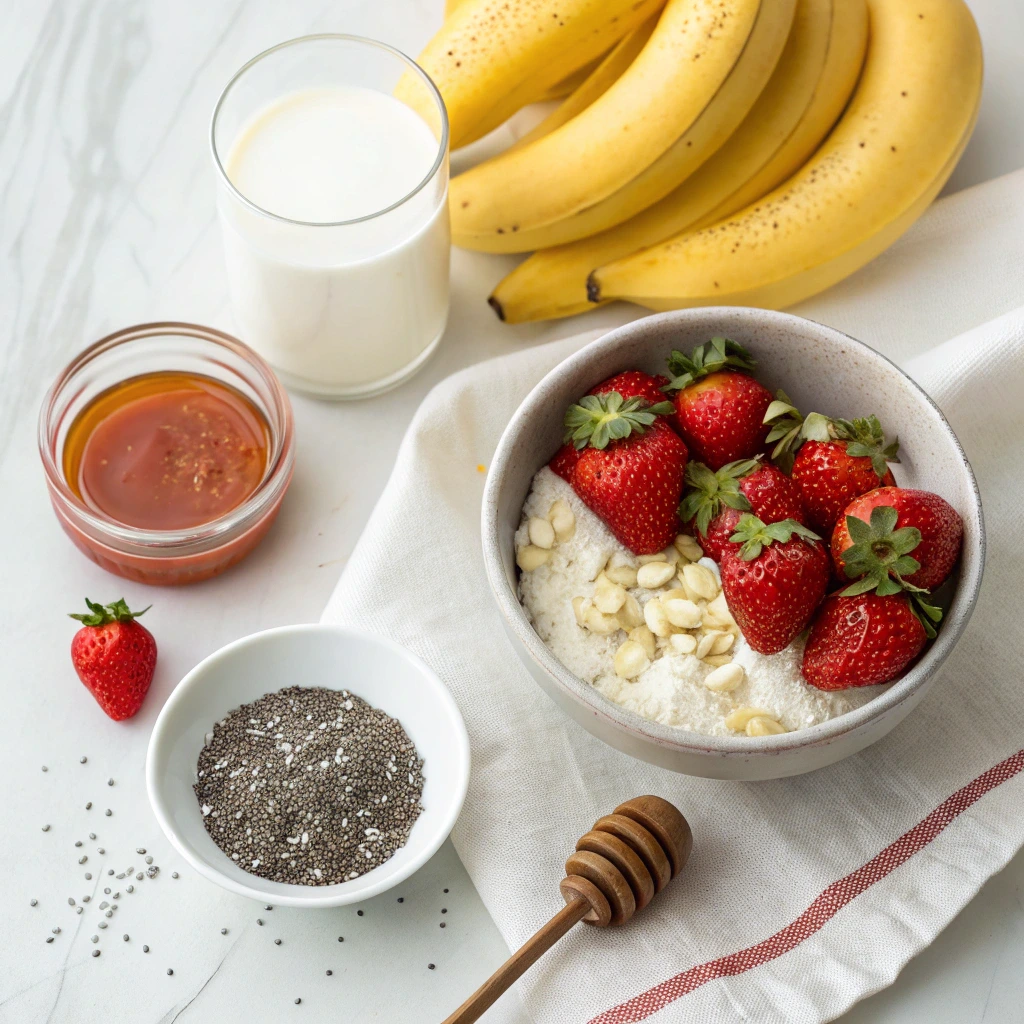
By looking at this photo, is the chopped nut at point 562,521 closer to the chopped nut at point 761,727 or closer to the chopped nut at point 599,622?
the chopped nut at point 599,622

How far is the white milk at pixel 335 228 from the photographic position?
132cm

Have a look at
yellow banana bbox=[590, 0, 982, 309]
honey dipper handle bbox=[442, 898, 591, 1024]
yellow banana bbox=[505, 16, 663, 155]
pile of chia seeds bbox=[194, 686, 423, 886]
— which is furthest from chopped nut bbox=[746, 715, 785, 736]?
yellow banana bbox=[505, 16, 663, 155]

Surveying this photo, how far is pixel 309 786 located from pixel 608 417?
48cm

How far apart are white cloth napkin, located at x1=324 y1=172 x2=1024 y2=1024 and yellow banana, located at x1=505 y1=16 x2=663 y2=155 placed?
29 cm

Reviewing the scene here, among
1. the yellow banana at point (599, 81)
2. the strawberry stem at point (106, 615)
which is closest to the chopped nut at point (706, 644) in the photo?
the strawberry stem at point (106, 615)

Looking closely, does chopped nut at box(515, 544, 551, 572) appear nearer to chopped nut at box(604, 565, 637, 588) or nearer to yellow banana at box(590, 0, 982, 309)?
chopped nut at box(604, 565, 637, 588)

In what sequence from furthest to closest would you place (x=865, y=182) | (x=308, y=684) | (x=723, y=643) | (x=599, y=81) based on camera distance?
(x=599, y=81) → (x=865, y=182) → (x=308, y=684) → (x=723, y=643)

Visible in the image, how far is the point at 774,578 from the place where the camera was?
114 centimetres

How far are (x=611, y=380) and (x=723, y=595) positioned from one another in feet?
0.85

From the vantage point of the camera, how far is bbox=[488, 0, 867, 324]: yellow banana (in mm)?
1451

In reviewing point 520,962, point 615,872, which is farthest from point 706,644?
point 520,962

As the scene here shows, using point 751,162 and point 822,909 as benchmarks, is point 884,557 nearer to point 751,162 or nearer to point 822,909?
point 822,909

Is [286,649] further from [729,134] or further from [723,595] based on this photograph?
[729,134]

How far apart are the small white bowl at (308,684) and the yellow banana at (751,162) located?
0.50 metres
